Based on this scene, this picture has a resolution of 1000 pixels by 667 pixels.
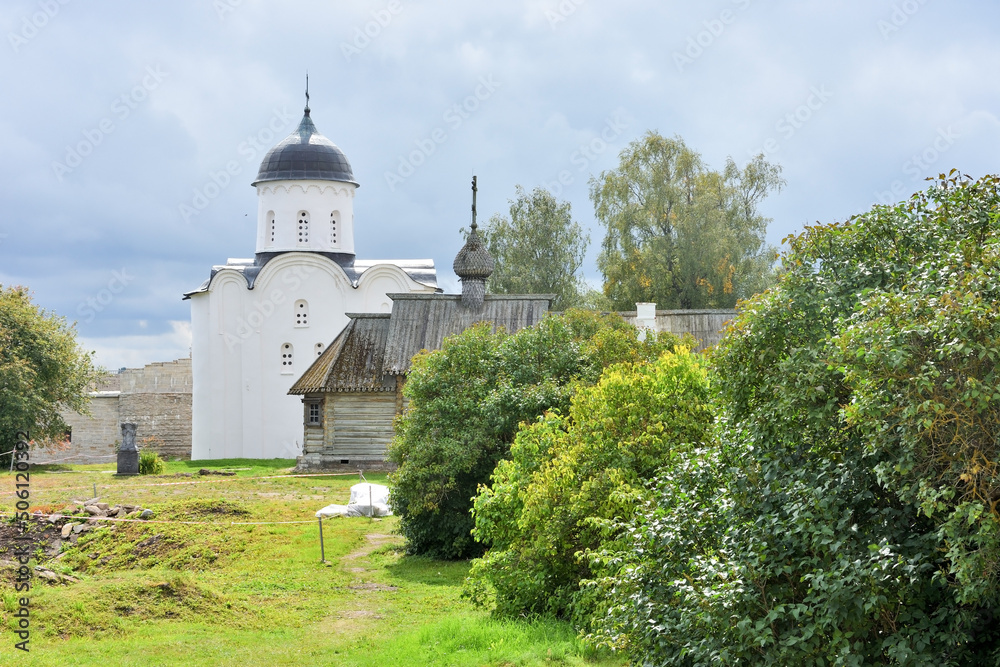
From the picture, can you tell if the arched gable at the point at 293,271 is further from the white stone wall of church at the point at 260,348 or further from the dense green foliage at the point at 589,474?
the dense green foliage at the point at 589,474

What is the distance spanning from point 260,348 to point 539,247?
12.5 meters

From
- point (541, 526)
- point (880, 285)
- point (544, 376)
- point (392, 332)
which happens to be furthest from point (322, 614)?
point (392, 332)

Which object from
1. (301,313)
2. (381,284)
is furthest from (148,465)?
(381,284)

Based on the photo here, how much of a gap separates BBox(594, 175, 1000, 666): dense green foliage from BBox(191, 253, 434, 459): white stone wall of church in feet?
106

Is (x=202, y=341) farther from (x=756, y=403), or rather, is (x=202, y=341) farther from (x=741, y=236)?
(x=756, y=403)

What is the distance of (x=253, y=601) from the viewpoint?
12.7 metres

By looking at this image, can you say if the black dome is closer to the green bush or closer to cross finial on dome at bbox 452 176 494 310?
cross finial on dome at bbox 452 176 494 310

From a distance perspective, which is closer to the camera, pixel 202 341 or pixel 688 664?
pixel 688 664

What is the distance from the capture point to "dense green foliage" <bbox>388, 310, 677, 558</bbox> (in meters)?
15.2

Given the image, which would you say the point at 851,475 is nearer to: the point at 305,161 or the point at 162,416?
the point at 305,161

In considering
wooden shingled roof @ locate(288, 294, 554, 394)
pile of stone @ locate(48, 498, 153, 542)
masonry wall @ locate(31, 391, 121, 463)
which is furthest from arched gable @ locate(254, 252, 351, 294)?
pile of stone @ locate(48, 498, 153, 542)

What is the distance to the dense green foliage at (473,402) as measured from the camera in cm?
1516

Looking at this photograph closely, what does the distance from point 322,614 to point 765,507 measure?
7.00 metres

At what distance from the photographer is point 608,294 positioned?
128 ft
